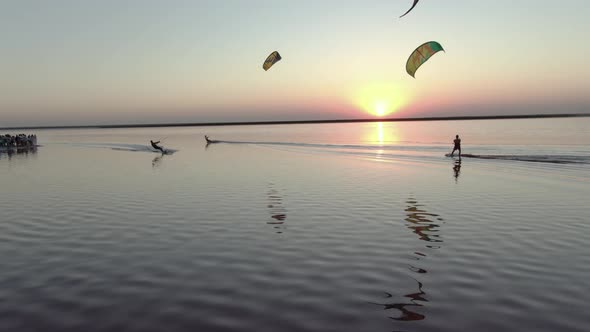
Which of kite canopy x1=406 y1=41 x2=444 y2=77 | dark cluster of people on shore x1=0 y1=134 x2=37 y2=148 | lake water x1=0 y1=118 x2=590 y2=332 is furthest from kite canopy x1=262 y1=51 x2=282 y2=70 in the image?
dark cluster of people on shore x1=0 y1=134 x2=37 y2=148

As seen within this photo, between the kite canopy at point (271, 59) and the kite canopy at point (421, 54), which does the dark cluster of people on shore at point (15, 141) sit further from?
the kite canopy at point (421, 54)

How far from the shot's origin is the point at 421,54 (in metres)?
28.3

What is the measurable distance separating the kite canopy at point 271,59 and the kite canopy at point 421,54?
1276 centimetres

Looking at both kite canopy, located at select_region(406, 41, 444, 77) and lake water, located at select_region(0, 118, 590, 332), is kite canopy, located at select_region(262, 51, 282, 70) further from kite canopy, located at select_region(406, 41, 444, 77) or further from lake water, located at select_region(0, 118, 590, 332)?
lake water, located at select_region(0, 118, 590, 332)

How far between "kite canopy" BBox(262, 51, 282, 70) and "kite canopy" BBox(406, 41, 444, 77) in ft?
41.9

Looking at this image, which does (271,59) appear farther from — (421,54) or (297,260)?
(297,260)

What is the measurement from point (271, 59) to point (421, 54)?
1371 cm

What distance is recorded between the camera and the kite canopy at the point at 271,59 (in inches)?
1482

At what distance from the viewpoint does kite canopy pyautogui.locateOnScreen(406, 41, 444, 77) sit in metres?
27.5

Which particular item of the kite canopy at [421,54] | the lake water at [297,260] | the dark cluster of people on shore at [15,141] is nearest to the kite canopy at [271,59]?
the kite canopy at [421,54]

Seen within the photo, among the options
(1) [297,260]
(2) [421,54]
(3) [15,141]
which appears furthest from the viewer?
(3) [15,141]

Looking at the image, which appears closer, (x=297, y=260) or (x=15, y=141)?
Result: (x=297, y=260)

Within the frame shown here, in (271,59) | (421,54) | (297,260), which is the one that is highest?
(271,59)

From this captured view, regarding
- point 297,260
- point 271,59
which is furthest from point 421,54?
point 297,260
